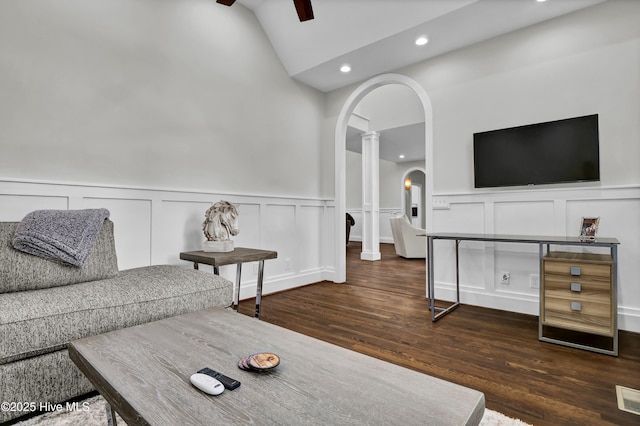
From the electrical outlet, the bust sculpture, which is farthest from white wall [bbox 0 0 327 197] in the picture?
the electrical outlet

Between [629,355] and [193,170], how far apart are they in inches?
139

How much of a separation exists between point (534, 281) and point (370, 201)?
3.86 m

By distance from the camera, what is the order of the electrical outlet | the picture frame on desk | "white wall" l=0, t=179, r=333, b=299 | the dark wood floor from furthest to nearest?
the electrical outlet → the picture frame on desk → "white wall" l=0, t=179, r=333, b=299 → the dark wood floor

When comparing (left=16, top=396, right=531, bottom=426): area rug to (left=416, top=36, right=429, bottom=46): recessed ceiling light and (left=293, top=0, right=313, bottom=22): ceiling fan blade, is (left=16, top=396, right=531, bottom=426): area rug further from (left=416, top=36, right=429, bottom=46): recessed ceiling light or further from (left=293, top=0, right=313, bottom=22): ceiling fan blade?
(left=416, top=36, right=429, bottom=46): recessed ceiling light

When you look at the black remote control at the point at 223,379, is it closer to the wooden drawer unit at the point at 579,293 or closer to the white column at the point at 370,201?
the wooden drawer unit at the point at 579,293

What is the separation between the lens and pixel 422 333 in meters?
2.42

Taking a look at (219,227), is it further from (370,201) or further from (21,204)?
(370,201)

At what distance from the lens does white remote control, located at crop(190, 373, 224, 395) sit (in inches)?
31.4

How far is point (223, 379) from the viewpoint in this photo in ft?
2.79

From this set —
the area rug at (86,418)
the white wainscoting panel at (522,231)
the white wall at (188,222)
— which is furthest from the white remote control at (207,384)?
the white wainscoting panel at (522,231)

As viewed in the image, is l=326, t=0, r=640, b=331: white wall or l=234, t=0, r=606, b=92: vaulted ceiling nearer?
l=326, t=0, r=640, b=331: white wall

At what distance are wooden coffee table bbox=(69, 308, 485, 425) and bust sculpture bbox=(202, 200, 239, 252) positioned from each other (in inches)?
58.5

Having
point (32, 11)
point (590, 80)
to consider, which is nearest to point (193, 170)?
point (32, 11)

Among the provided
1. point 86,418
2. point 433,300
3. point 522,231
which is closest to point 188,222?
point 86,418
